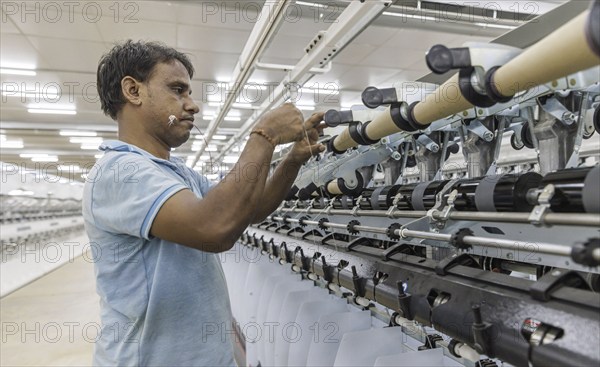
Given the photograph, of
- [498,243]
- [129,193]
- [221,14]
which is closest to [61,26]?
[221,14]

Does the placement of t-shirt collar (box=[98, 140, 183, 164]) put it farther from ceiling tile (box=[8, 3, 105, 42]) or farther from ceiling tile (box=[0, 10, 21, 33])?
ceiling tile (box=[0, 10, 21, 33])

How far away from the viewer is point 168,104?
1099 mm

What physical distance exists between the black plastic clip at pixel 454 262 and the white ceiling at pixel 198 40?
184 cm

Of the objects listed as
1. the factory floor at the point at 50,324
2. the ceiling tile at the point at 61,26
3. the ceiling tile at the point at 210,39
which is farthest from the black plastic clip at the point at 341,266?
the ceiling tile at the point at 61,26

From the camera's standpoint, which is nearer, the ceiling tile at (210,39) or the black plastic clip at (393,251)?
the black plastic clip at (393,251)

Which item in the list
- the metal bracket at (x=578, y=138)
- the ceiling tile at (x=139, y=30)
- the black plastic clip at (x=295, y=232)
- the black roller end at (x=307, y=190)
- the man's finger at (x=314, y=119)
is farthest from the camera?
the ceiling tile at (x=139, y=30)

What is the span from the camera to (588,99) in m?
0.95

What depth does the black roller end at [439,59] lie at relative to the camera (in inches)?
29.0

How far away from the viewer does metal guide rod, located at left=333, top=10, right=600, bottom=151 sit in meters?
0.58

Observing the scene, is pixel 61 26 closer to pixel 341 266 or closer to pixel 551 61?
pixel 341 266

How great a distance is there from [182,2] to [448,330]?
3.45 m

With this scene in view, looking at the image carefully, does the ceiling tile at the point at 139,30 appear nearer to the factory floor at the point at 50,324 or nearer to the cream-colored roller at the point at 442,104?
the factory floor at the point at 50,324

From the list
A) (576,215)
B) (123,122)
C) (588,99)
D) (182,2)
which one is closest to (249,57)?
(123,122)

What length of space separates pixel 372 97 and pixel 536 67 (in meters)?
0.44
